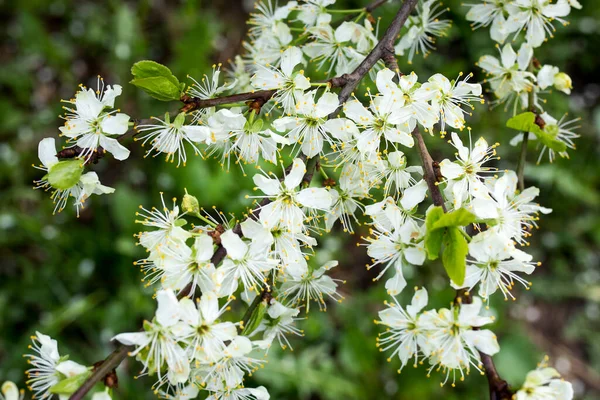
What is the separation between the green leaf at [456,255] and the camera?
3.96 feet

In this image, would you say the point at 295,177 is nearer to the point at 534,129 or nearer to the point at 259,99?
the point at 259,99

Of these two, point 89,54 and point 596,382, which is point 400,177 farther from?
point 89,54

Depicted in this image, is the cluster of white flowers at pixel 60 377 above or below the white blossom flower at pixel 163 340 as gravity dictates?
below

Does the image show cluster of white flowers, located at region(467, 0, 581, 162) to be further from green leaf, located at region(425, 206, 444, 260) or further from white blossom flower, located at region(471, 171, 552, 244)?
green leaf, located at region(425, 206, 444, 260)

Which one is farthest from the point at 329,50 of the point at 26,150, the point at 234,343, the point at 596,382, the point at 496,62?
the point at 596,382

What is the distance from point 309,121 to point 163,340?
0.62m

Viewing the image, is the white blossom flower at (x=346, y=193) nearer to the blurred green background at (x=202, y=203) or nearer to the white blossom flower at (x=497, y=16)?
the white blossom flower at (x=497, y=16)

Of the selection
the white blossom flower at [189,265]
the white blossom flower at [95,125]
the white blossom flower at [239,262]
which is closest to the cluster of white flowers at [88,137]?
the white blossom flower at [95,125]

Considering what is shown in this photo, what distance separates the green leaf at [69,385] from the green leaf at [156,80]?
666mm

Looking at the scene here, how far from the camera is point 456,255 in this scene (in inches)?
47.9

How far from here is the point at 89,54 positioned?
3861 millimetres

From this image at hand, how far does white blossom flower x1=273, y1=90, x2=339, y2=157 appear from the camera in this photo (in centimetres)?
135

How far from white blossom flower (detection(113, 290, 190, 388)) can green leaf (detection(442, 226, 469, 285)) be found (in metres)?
0.59

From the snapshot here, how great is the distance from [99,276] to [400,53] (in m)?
2.16
